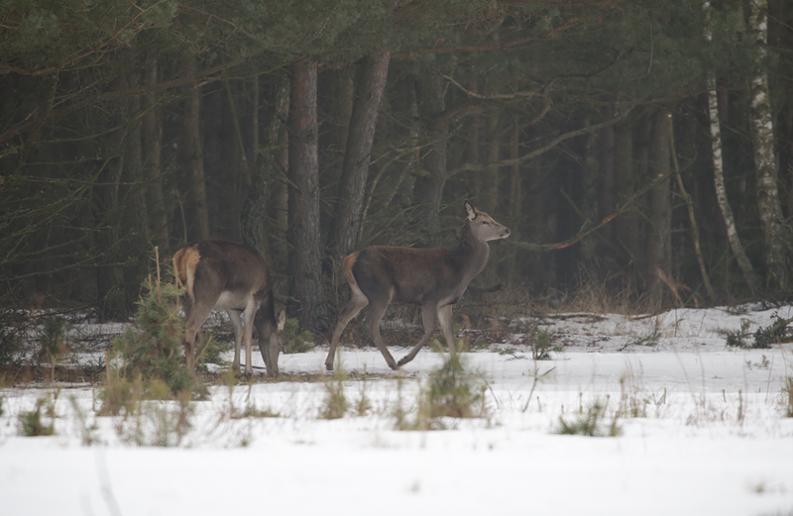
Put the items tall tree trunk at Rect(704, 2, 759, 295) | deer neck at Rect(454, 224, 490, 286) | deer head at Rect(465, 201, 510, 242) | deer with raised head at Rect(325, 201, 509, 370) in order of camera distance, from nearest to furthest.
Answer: deer with raised head at Rect(325, 201, 509, 370) < deer neck at Rect(454, 224, 490, 286) < deer head at Rect(465, 201, 510, 242) < tall tree trunk at Rect(704, 2, 759, 295)

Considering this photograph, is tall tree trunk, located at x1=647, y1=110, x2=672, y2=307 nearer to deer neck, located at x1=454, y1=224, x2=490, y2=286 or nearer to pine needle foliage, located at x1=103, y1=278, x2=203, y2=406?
deer neck, located at x1=454, y1=224, x2=490, y2=286

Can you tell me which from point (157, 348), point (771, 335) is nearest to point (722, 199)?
point (771, 335)

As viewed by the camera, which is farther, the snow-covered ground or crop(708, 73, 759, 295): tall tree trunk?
crop(708, 73, 759, 295): tall tree trunk

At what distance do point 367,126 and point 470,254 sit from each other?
3.12 meters

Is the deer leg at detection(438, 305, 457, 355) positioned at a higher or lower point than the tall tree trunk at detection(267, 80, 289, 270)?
lower

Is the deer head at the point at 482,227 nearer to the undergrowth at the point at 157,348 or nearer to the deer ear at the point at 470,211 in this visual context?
the deer ear at the point at 470,211

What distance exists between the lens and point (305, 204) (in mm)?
18375

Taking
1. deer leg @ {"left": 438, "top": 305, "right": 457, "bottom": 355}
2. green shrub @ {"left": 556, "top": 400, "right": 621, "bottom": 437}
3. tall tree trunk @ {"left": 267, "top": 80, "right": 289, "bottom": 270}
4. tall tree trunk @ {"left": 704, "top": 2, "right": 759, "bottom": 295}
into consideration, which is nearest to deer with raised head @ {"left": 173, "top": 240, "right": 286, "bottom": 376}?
deer leg @ {"left": 438, "top": 305, "right": 457, "bottom": 355}

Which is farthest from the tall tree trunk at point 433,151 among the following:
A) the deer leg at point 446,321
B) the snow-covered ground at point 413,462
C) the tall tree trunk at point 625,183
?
the snow-covered ground at point 413,462

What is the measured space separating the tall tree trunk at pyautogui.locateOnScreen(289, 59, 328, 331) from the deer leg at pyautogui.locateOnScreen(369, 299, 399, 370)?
9.44 ft

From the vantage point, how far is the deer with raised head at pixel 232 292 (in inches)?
528

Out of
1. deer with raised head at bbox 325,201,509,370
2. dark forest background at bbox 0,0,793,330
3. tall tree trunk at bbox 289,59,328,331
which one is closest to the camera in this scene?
dark forest background at bbox 0,0,793,330

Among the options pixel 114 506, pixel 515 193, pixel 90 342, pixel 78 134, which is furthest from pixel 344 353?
pixel 515 193

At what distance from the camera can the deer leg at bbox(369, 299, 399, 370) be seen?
1517cm
